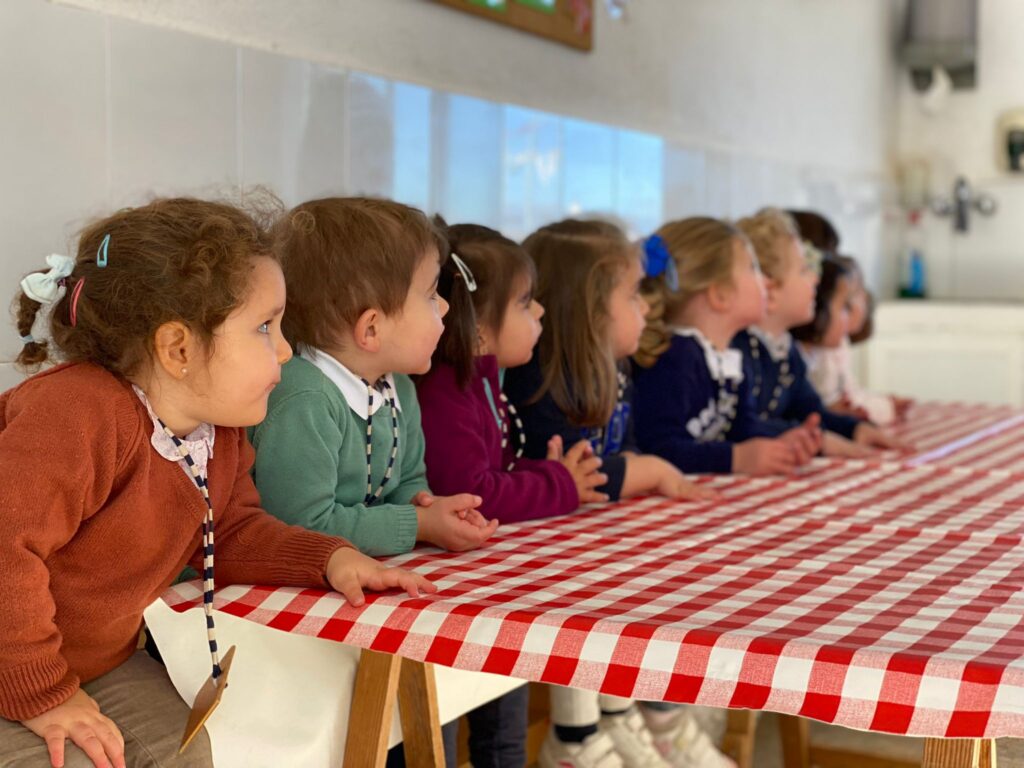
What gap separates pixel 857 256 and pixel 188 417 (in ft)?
11.8

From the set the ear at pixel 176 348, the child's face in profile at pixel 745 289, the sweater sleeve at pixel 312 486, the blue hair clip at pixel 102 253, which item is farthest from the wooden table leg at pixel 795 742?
the blue hair clip at pixel 102 253

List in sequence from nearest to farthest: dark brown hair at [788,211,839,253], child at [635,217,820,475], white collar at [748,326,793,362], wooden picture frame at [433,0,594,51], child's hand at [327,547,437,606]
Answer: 1. child's hand at [327,547,437,606]
2. child at [635,217,820,475]
3. wooden picture frame at [433,0,594,51]
4. white collar at [748,326,793,362]
5. dark brown hair at [788,211,839,253]

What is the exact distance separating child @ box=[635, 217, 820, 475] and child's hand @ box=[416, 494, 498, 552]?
71 cm

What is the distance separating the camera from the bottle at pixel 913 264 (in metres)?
4.79

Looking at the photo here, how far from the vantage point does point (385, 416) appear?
155 centimetres

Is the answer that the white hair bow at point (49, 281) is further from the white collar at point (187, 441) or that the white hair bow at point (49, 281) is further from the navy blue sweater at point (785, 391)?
the navy blue sweater at point (785, 391)

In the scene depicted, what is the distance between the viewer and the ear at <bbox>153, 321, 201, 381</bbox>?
4.04 feet

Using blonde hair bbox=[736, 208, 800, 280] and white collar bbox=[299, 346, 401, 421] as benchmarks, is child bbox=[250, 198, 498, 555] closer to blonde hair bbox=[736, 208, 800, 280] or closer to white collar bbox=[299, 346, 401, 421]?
white collar bbox=[299, 346, 401, 421]

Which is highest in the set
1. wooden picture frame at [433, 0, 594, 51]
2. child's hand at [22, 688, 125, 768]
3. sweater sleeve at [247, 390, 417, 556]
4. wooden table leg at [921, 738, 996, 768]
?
wooden picture frame at [433, 0, 594, 51]

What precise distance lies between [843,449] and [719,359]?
10.7 inches

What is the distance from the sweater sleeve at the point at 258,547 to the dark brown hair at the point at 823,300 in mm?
1916

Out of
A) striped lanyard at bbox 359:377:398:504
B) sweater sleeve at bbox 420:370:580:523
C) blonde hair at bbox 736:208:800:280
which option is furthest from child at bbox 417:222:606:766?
blonde hair at bbox 736:208:800:280

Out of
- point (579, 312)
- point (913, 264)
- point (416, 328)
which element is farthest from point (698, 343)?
point (913, 264)

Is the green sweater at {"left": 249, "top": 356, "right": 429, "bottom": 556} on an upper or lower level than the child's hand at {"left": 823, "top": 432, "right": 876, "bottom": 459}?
upper
